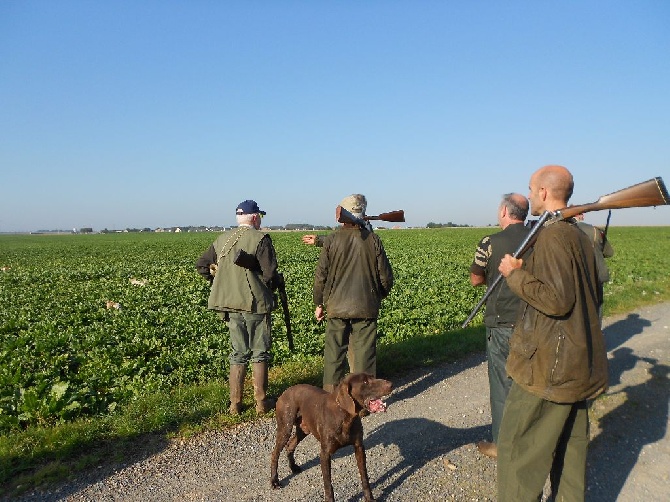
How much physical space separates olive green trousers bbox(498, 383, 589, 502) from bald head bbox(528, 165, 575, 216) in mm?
1238

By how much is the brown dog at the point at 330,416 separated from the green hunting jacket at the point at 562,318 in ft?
3.47

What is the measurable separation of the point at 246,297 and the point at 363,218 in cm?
164

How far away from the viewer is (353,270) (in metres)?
5.59

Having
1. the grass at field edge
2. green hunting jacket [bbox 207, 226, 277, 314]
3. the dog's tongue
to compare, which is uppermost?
green hunting jacket [bbox 207, 226, 277, 314]

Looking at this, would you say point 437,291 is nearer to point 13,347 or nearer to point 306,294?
point 306,294

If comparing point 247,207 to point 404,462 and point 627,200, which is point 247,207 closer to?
point 404,462

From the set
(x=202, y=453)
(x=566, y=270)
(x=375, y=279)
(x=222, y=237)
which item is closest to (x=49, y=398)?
(x=202, y=453)

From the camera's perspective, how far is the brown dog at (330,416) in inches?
A: 136

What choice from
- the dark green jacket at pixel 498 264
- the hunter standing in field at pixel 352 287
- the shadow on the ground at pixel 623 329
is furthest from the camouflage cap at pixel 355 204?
the shadow on the ground at pixel 623 329

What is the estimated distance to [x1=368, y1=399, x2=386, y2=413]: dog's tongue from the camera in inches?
133

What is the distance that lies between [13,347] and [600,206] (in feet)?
34.9

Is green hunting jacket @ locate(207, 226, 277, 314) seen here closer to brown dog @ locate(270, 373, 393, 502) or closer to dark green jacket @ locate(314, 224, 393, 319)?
dark green jacket @ locate(314, 224, 393, 319)

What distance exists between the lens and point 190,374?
7.63 m

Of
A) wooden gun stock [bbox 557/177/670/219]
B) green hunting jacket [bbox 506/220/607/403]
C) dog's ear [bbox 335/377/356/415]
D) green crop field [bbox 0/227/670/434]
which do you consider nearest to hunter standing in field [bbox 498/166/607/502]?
green hunting jacket [bbox 506/220/607/403]
